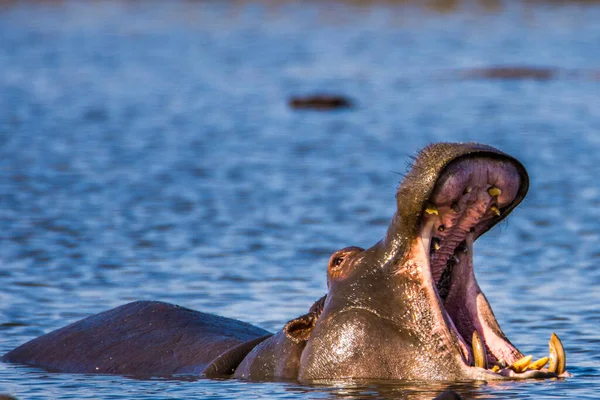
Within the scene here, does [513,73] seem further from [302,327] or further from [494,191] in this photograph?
[494,191]

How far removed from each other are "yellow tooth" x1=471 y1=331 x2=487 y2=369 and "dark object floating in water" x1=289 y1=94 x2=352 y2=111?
1970cm

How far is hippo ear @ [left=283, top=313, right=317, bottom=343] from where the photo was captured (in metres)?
7.21

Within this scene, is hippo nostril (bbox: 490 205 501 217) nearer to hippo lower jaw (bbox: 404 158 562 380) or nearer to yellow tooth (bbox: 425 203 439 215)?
hippo lower jaw (bbox: 404 158 562 380)

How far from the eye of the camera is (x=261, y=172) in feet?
61.7

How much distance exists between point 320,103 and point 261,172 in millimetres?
7908

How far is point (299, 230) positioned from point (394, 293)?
7.55 metres

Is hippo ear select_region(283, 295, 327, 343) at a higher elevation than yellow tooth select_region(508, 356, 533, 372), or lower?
higher

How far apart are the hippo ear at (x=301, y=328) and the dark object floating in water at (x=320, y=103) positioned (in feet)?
63.3

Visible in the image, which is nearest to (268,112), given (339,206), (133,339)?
(339,206)

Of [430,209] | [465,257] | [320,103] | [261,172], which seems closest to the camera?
[430,209]

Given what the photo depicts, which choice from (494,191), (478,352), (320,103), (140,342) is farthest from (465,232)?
(320,103)

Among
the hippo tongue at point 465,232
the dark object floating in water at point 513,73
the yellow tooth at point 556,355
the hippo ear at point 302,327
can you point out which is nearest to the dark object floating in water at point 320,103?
the dark object floating in water at point 513,73

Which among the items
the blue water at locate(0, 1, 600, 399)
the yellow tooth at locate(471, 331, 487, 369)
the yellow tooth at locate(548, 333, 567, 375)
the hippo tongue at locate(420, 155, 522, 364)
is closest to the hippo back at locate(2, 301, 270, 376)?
the blue water at locate(0, 1, 600, 399)

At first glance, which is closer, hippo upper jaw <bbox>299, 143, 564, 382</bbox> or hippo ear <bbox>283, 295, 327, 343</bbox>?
hippo upper jaw <bbox>299, 143, 564, 382</bbox>
